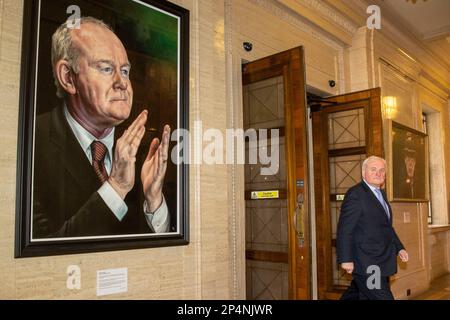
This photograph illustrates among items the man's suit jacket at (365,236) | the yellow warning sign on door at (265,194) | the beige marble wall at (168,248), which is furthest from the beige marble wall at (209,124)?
the man's suit jacket at (365,236)

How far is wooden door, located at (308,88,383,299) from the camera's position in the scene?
15.6 feet

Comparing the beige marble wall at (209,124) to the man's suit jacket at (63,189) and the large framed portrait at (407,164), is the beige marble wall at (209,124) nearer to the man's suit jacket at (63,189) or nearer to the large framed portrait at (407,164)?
the man's suit jacket at (63,189)

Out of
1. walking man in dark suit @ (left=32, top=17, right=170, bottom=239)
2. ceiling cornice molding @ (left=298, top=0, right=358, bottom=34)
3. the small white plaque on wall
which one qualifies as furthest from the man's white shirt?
ceiling cornice molding @ (left=298, top=0, right=358, bottom=34)

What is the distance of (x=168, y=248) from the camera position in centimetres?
309

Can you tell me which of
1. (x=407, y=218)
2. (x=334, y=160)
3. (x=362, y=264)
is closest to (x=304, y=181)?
(x=362, y=264)

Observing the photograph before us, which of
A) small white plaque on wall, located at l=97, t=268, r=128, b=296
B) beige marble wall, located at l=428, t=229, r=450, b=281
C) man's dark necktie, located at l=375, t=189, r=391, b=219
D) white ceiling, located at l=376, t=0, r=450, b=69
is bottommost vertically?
beige marble wall, located at l=428, t=229, r=450, b=281

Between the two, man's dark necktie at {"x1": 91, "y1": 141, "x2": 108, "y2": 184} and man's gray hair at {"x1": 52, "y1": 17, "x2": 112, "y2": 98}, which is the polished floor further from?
man's gray hair at {"x1": 52, "y1": 17, "x2": 112, "y2": 98}

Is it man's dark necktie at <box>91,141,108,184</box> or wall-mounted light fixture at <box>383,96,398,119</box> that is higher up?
wall-mounted light fixture at <box>383,96,398,119</box>

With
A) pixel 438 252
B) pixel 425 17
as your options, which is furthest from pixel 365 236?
pixel 438 252

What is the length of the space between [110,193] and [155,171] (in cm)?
40

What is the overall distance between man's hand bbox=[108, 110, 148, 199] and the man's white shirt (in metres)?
0.04

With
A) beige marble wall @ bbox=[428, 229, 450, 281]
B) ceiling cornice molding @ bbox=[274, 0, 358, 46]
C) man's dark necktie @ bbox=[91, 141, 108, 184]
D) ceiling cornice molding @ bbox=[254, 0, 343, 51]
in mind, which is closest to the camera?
man's dark necktie @ bbox=[91, 141, 108, 184]

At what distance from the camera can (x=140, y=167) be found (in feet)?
9.75

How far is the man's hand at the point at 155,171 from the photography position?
3.00m
